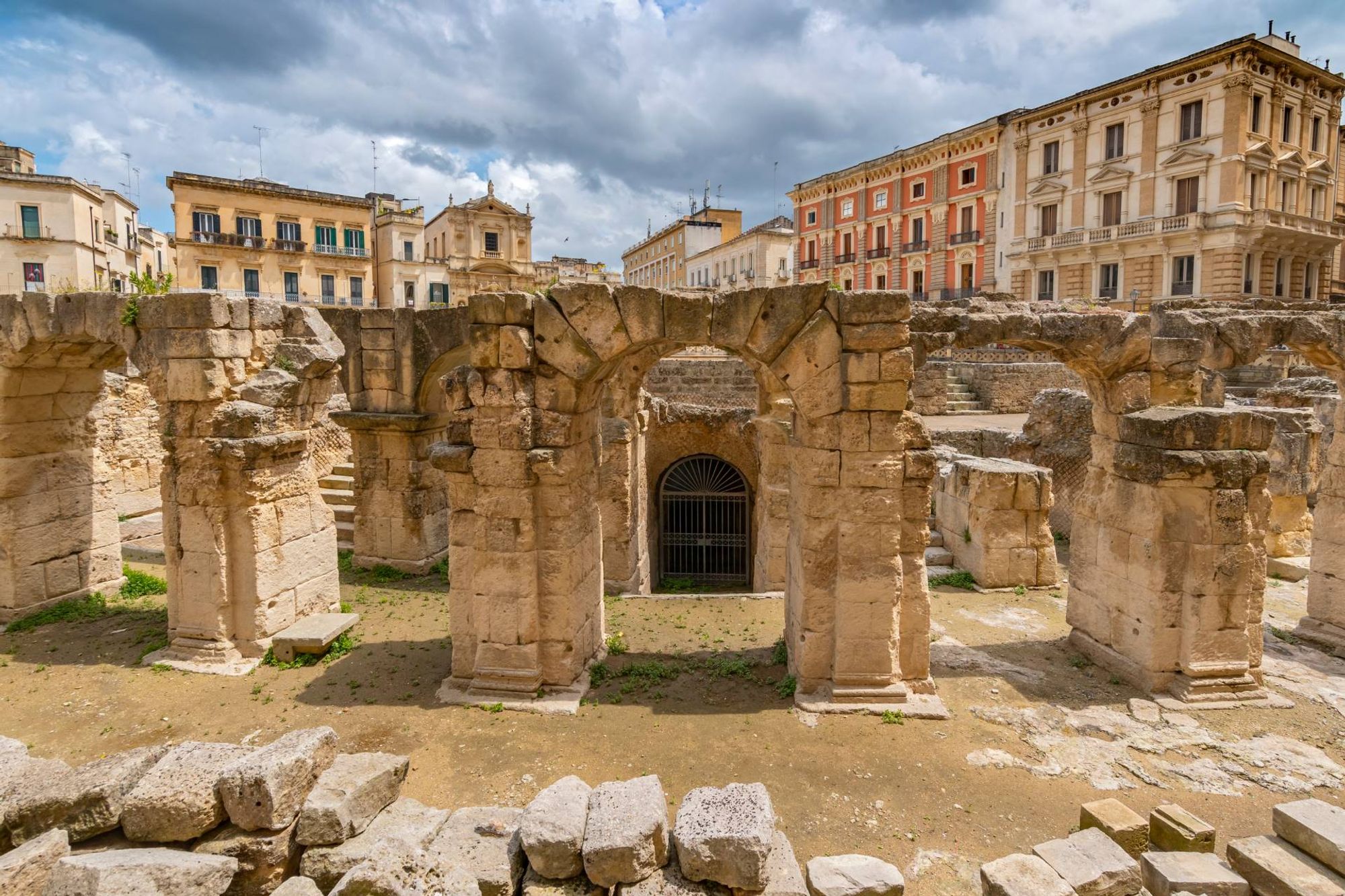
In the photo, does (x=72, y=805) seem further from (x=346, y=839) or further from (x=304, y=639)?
(x=304, y=639)

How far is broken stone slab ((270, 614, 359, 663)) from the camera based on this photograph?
26.3ft

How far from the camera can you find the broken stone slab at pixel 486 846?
14.2ft

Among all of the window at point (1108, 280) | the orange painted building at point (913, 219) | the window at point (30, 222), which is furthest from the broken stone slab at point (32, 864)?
the window at point (1108, 280)

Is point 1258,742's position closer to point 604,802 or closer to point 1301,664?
point 1301,664

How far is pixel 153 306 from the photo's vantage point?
25.2 ft

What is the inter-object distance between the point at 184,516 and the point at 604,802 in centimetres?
596

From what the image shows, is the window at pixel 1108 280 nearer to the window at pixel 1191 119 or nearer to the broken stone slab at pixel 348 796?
the window at pixel 1191 119

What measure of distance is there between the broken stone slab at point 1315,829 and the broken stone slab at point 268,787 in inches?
A: 239

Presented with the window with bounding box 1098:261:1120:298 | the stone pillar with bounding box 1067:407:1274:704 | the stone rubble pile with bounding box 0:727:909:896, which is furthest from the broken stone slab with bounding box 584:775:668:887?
the window with bounding box 1098:261:1120:298

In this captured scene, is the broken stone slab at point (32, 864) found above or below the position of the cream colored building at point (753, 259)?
below

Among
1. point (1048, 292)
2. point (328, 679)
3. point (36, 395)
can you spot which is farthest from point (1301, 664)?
point (1048, 292)

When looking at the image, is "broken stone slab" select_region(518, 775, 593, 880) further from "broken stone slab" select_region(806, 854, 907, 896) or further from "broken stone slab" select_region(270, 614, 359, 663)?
"broken stone slab" select_region(270, 614, 359, 663)

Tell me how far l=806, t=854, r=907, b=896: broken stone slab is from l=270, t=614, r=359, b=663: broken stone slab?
5854 millimetres

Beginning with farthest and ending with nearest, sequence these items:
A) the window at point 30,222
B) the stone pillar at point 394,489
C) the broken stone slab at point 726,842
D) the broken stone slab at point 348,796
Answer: the window at point 30,222 → the stone pillar at point 394,489 → the broken stone slab at point 348,796 → the broken stone slab at point 726,842
